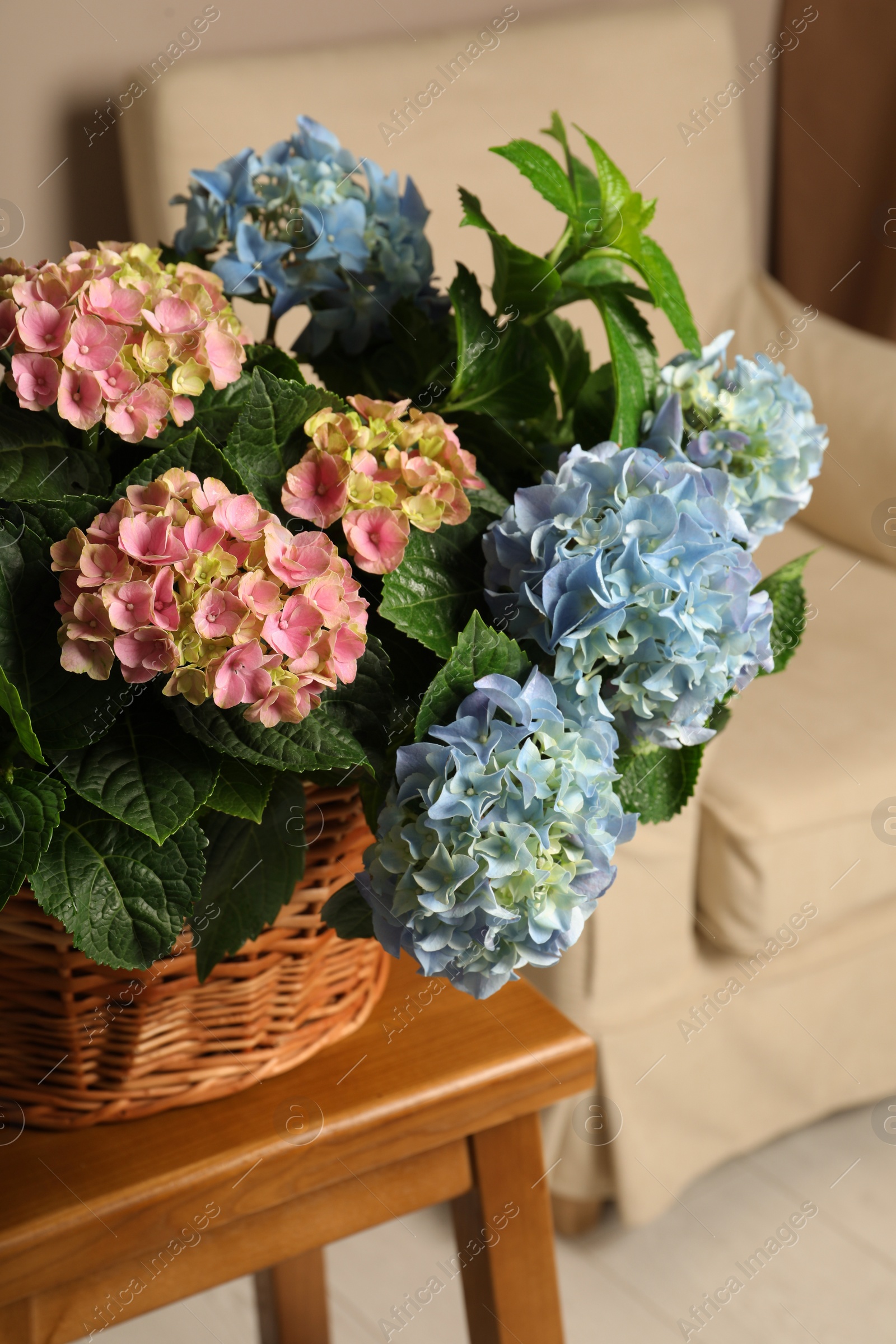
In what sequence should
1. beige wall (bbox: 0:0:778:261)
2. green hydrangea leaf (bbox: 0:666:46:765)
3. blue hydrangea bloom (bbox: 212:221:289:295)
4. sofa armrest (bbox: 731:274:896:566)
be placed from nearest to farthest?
1. green hydrangea leaf (bbox: 0:666:46:765)
2. blue hydrangea bloom (bbox: 212:221:289:295)
3. beige wall (bbox: 0:0:778:261)
4. sofa armrest (bbox: 731:274:896:566)

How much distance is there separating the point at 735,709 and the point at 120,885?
95 cm

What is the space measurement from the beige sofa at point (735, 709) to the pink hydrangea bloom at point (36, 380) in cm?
77

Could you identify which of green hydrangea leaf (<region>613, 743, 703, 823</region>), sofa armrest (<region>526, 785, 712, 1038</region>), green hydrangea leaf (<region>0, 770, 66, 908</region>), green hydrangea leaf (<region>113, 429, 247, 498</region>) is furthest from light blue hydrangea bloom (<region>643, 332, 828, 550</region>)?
sofa armrest (<region>526, 785, 712, 1038</region>)

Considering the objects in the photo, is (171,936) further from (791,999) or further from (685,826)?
(791,999)

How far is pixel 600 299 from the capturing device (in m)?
0.55

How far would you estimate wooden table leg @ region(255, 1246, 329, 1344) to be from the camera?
3.05 feet

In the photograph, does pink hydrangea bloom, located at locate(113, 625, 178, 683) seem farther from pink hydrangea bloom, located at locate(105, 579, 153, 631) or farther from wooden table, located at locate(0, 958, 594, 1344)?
wooden table, located at locate(0, 958, 594, 1344)

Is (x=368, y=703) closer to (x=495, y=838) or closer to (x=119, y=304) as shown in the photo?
(x=495, y=838)

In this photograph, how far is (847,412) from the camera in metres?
1.56

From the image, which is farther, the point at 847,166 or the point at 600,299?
the point at 847,166

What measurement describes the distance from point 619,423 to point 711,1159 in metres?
0.98

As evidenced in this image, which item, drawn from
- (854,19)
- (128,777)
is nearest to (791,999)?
(128,777)

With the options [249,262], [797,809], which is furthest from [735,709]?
[249,262]

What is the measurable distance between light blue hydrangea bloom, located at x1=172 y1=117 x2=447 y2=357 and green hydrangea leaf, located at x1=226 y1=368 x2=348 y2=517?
0.17 m
